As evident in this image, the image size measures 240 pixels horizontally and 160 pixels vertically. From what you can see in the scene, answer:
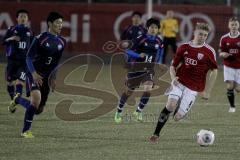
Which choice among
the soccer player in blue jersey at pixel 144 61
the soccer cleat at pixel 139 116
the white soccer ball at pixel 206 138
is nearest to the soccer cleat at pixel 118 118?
the soccer player in blue jersey at pixel 144 61

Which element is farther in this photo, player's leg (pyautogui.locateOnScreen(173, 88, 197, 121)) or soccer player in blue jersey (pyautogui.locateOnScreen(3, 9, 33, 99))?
soccer player in blue jersey (pyautogui.locateOnScreen(3, 9, 33, 99))

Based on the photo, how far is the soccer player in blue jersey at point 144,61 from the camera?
1495cm

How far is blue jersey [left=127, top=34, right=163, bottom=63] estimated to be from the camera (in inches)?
588

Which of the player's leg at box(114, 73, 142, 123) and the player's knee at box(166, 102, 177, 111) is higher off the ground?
the player's knee at box(166, 102, 177, 111)

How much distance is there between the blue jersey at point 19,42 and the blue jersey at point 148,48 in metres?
2.53

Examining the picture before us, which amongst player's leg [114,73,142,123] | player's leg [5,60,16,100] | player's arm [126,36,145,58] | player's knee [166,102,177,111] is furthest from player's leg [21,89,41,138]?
player's leg [5,60,16,100]

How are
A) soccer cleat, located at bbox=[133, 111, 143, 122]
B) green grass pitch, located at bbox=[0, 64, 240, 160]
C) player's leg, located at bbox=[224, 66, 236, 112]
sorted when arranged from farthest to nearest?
player's leg, located at bbox=[224, 66, 236, 112] → soccer cleat, located at bbox=[133, 111, 143, 122] → green grass pitch, located at bbox=[0, 64, 240, 160]

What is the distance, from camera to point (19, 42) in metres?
16.4

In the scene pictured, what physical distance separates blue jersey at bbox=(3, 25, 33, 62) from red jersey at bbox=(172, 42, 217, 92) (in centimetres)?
502

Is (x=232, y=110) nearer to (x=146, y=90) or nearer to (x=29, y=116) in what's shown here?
(x=146, y=90)

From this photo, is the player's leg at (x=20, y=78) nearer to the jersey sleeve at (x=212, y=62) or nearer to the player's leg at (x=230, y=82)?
the player's leg at (x=230, y=82)

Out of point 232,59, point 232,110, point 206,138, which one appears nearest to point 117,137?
point 206,138

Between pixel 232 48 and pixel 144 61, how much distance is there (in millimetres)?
2986

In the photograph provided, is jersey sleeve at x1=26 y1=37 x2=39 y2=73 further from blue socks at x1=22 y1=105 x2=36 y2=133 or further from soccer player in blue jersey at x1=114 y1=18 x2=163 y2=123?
soccer player in blue jersey at x1=114 y1=18 x2=163 y2=123
